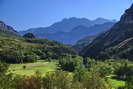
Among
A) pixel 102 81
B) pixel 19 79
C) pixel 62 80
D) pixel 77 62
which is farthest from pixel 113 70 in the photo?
pixel 19 79

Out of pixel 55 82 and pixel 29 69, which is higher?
pixel 29 69

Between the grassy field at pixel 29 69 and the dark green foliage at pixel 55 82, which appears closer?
the dark green foliage at pixel 55 82

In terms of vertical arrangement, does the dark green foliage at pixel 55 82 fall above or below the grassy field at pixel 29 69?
below

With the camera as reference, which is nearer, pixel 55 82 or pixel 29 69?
pixel 55 82

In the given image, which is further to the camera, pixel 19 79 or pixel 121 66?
pixel 121 66

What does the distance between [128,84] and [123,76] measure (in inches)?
2403

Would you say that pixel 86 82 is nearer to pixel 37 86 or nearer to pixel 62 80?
pixel 62 80

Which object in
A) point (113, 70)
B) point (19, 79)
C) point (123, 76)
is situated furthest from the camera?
point (113, 70)

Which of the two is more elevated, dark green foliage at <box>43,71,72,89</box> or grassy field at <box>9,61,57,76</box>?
grassy field at <box>9,61,57,76</box>

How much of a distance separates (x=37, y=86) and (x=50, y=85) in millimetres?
5470

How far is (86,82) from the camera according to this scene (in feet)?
336

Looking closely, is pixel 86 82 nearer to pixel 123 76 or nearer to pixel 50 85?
pixel 50 85

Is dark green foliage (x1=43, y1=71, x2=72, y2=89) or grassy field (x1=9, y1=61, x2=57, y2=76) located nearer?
dark green foliage (x1=43, y1=71, x2=72, y2=89)

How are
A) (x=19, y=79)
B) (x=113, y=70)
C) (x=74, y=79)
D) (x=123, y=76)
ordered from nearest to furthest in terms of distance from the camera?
1. (x=19, y=79)
2. (x=74, y=79)
3. (x=123, y=76)
4. (x=113, y=70)
